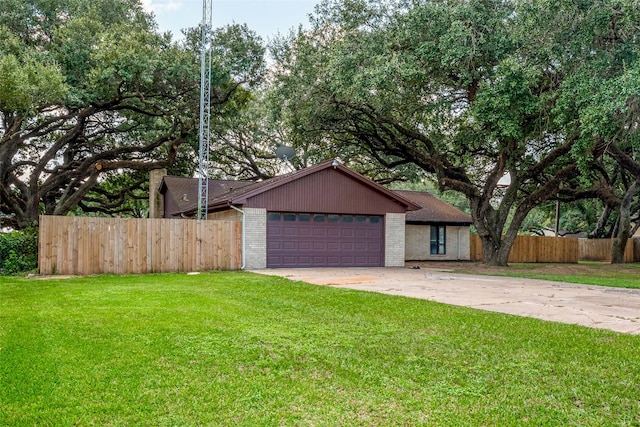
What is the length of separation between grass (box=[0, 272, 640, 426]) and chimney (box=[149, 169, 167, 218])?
678 inches

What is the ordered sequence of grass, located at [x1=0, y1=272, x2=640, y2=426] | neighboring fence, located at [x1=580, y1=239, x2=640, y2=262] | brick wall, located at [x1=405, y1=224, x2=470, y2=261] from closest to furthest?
grass, located at [x1=0, y1=272, x2=640, y2=426] → brick wall, located at [x1=405, y1=224, x2=470, y2=261] → neighboring fence, located at [x1=580, y1=239, x2=640, y2=262]

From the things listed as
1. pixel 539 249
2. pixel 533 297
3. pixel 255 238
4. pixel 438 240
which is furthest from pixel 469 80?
pixel 539 249

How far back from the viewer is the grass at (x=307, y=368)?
10.5 ft

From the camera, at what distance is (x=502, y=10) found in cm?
1405

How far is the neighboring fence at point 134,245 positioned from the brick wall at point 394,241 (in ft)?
18.2

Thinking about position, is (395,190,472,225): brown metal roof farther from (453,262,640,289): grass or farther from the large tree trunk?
the large tree trunk

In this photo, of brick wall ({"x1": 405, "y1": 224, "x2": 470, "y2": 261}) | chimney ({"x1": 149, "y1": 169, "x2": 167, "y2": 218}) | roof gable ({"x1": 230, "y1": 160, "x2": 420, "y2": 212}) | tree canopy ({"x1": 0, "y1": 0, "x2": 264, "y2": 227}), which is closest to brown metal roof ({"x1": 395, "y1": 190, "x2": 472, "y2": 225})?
brick wall ({"x1": 405, "y1": 224, "x2": 470, "y2": 261})

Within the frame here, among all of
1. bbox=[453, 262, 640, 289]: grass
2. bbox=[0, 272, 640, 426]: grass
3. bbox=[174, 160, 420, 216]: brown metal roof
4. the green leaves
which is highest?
the green leaves

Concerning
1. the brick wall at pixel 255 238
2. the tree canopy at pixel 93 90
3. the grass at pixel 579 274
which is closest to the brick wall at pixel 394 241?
the grass at pixel 579 274

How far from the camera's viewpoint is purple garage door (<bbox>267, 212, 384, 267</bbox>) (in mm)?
16487

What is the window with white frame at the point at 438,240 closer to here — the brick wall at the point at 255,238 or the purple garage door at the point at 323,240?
the purple garage door at the point at 323,240

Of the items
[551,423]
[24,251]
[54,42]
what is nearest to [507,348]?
[551,423]

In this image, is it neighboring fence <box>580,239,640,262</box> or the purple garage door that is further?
neighboring fence <box>580,239,640,262</box>

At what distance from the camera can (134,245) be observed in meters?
13.7
